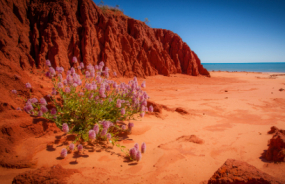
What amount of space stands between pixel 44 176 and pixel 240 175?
2301 mm

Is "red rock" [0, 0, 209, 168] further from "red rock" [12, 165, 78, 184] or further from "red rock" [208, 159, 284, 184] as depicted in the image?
"red rock" [208, 159, 284, 184]

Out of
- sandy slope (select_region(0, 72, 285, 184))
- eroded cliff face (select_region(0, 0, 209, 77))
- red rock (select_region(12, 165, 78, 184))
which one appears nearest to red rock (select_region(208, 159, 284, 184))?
sandy slope (select_region(0, 72, 285, 184))

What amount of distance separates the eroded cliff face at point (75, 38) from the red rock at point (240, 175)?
1151 centimetres

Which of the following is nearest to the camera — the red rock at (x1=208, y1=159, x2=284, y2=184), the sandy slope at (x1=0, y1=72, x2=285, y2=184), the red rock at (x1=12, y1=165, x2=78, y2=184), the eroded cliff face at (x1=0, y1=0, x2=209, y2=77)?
the red rock at (x1=208, y1=159, x2=284, y2=184)

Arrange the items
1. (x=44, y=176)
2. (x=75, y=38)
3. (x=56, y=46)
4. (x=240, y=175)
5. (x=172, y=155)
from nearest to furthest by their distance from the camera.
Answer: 1. (x=240, y=175)
2. (x=44, y=176)
3. (x=172, y=155)
4. (x=56, y=46)
5. (x=75, y=38)

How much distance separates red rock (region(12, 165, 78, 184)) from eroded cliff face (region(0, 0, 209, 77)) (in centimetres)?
982

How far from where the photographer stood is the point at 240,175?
5.60 feet

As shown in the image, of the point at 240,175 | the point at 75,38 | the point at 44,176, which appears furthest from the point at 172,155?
the point at 75,38

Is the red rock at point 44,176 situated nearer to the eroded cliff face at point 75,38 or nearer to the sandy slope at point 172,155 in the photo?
the sandy slope at point 172,155

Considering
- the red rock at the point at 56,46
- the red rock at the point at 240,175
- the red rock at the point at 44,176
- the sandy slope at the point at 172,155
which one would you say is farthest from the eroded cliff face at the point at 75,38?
the red rock at the point at 240,175

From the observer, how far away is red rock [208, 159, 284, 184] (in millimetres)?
1588

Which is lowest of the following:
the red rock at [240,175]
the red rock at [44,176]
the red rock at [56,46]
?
the red rock at [44,176]

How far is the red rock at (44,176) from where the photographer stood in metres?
1.87

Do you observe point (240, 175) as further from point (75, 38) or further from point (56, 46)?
point (75, 38)
